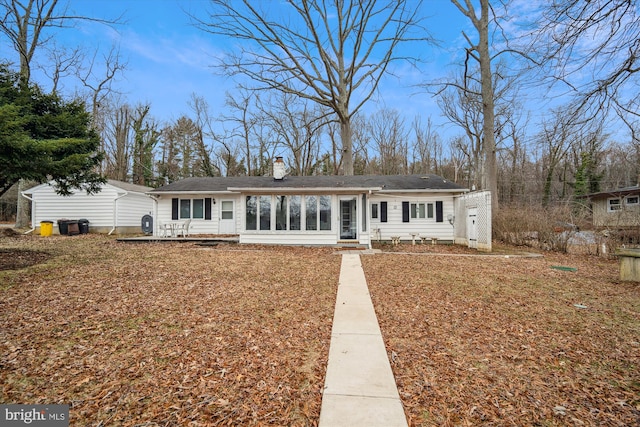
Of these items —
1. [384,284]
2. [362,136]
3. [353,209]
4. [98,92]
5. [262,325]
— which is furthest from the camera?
[362,136]

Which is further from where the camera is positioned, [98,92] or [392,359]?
[98,92]

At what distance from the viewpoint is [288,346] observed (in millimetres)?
3301

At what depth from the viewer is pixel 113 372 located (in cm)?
272

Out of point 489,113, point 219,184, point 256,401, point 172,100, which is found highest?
point 172,100

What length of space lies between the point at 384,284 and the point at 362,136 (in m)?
25.1

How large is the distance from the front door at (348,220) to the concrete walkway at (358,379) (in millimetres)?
8204

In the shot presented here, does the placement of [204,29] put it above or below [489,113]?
above

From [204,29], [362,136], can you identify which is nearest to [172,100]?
[204,29]

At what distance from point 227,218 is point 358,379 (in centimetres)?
1344

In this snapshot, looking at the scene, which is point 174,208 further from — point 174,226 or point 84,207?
point 84,207

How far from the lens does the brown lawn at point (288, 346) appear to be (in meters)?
2.28

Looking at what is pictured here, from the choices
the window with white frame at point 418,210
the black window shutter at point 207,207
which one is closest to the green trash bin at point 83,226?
the black window shutter at point 207,207

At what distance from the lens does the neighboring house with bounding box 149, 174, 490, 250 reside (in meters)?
12.1

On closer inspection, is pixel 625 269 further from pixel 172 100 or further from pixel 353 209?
pixel 172 100
